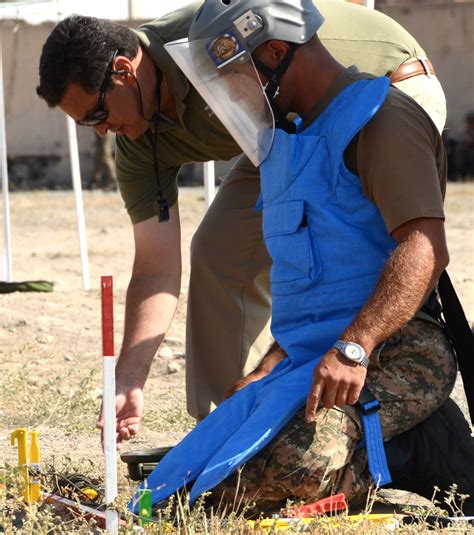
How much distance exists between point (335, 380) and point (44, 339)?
3.89 meters

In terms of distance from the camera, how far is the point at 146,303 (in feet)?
15.0

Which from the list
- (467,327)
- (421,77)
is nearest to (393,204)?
(467,327)

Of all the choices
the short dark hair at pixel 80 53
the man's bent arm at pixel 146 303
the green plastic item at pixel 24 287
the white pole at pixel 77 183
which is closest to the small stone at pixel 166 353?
the white pole at pixel 77 183

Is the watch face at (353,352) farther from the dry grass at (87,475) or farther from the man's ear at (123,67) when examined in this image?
the man's ear at (123,67)

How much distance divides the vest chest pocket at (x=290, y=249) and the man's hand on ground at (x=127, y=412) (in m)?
0.61

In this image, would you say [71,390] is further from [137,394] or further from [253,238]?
[137,394]

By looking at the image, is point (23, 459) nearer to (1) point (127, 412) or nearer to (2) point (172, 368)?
(1) point (127, 412)

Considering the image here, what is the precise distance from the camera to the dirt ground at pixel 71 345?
533 centimetres

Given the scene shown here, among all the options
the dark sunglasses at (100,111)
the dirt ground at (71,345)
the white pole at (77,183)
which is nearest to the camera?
the dark sunglasses at (100,111)

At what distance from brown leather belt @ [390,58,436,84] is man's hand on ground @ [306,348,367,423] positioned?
1481mm

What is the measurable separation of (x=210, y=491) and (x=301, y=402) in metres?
0.39

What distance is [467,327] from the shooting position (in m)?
3.87

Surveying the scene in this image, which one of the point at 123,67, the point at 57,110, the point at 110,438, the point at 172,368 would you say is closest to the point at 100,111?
the point at 123,67

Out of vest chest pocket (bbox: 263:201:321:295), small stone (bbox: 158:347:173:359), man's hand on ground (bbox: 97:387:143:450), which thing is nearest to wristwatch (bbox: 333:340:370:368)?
vest chest pocket (bbox: 263:201:321:295)
